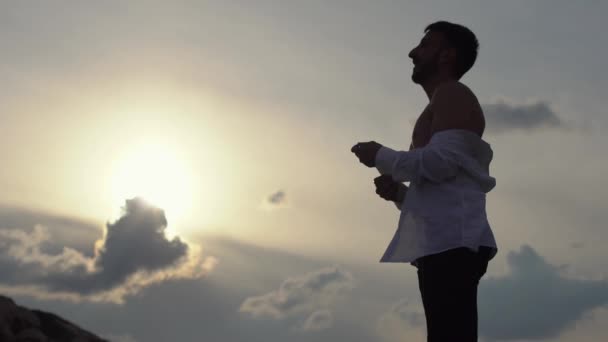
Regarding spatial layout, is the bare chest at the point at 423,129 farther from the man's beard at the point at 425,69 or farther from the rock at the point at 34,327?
the rock at the point at 34,327

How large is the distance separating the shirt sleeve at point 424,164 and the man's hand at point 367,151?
0.55 feet

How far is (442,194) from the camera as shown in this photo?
4.65m

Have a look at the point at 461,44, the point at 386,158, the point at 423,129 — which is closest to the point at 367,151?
the point at 386,158

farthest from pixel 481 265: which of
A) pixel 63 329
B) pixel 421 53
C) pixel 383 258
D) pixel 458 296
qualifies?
pixel 63 329

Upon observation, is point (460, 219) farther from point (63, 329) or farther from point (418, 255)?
point (63, 329)

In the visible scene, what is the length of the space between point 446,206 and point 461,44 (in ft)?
4.56

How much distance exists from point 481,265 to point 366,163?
1.08 metres

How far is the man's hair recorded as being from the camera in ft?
17.2

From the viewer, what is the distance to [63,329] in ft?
28.6

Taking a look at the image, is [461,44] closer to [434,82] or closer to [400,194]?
[434,82]

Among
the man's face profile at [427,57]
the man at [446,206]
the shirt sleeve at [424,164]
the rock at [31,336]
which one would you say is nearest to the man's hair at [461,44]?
the man's face profile at [427,57]

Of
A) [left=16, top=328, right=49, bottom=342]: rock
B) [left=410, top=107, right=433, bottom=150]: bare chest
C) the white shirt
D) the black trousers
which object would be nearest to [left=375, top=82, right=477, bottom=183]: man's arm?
the white shirt

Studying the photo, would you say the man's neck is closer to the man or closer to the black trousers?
the man

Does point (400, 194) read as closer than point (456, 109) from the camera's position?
No
